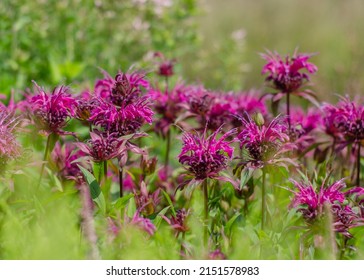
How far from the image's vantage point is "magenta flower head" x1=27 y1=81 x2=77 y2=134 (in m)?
2.19

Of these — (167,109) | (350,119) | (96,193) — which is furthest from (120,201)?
(350,119)

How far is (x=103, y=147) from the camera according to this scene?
2092mm

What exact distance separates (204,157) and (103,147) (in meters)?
0.33

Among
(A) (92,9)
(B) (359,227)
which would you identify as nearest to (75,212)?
(B) (359,227)

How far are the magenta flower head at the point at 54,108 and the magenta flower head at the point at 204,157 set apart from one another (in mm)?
408

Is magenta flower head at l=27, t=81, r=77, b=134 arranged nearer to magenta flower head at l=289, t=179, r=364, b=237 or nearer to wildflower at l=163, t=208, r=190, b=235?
wildflower at l=163, t=208, r=190, b=235

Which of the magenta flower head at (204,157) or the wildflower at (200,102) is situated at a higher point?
the wildflower at (200,102)

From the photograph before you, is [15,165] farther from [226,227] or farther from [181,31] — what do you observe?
[181,31]

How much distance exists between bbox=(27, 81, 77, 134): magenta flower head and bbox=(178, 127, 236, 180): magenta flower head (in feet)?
1.34

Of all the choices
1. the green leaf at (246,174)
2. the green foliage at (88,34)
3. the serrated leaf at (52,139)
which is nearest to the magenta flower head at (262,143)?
the green leaf at (246,174)

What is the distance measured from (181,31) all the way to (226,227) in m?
3.27

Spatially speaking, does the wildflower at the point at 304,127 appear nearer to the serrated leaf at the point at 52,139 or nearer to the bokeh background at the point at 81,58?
the bokeh background at the point at 81,58

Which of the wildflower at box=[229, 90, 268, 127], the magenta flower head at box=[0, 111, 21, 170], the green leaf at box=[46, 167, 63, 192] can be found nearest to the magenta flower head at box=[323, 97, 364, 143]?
the wildflower at box=[229, 90, 268, 127]

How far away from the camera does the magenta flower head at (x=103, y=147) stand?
2.08m
